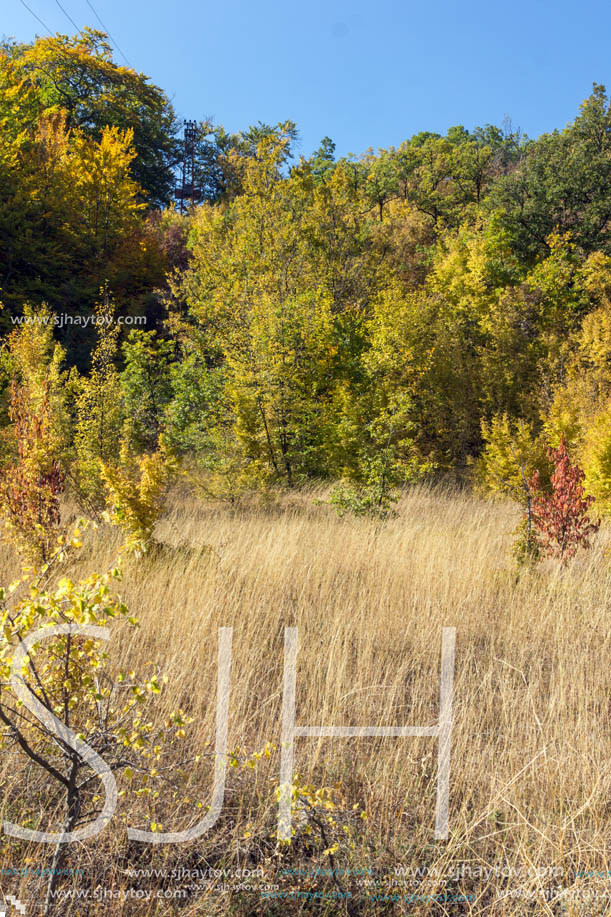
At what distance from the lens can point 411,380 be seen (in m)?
16.6

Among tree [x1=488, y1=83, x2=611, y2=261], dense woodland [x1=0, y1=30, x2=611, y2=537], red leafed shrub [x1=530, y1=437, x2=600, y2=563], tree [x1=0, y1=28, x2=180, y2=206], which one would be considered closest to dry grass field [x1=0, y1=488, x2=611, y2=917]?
red leafed shrub [x1=530, y1=437, x2=600, y2=563]

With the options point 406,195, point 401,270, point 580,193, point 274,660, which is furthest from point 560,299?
point 274,660

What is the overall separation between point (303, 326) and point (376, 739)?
10293 mm

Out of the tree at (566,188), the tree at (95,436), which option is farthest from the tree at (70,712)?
the tree at (566,188)

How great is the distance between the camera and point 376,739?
2.75m

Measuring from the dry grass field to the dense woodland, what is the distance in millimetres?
2191

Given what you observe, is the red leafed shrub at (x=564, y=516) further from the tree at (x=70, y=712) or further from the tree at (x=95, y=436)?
the tree at (x=95, y=436)

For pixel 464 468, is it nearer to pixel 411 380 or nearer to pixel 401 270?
pixel 411 380

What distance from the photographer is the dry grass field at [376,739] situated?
198 cm

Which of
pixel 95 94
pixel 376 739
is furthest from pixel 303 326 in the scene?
pixel 95 94

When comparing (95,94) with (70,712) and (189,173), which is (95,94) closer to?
(189,173)

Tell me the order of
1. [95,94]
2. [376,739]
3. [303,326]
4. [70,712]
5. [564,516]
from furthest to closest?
1. [95,94]
2. [303,326]
3. [564,516]
4. [376,739]
5. [70,712]

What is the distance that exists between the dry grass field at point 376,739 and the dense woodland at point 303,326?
219 cm

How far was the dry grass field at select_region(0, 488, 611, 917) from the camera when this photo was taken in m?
1.98
